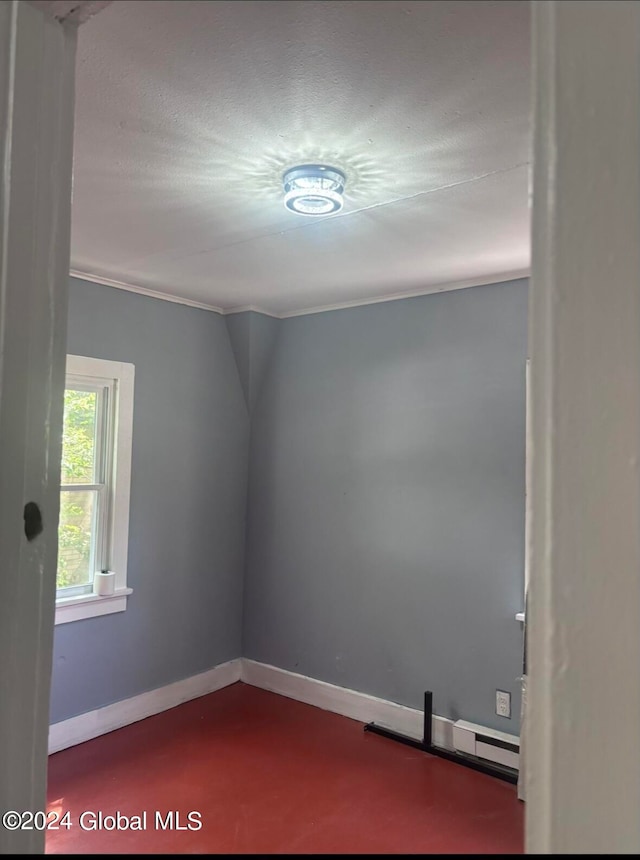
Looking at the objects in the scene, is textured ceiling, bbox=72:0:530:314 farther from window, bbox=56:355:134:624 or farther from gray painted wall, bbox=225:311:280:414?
gray painted wall, bbox=225:311:280:414

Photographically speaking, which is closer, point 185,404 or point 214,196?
point 214,196

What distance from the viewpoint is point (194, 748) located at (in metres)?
3.02

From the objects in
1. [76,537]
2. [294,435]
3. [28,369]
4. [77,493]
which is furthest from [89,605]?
[28,369]

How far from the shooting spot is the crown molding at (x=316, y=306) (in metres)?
3.03

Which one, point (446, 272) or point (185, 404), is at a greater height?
point (446, 272)

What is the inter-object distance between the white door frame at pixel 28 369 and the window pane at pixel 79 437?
8.40 ft

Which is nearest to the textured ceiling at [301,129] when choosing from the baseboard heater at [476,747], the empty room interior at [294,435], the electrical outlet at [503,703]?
the empty room interior at [294,435]

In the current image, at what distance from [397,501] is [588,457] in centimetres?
300

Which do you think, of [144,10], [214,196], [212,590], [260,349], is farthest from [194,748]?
[144,10]

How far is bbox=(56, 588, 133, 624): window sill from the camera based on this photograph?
3.02m

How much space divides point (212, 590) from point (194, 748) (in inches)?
37.9

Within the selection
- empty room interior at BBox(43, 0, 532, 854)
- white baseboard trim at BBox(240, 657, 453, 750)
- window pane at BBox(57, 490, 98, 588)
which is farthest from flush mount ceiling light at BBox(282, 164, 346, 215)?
white baseboard trim at BBox(240, 657, 453, 750)

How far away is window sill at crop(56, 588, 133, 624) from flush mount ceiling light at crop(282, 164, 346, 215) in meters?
2.18

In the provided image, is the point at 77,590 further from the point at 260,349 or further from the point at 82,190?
the point at 82,190
